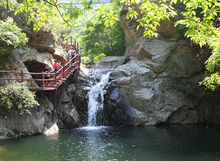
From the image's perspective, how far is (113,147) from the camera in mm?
11125

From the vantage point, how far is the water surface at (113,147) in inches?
374

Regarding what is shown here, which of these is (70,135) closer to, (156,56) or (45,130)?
(45,130)

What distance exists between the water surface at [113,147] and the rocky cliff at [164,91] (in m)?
4.38

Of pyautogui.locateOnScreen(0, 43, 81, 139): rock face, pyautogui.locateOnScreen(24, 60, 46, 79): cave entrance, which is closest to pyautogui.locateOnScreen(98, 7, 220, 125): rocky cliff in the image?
pyautogui.locateOnScreen(0, 43, 81, 139): rock face

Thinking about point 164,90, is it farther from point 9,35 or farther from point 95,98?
point 9,35

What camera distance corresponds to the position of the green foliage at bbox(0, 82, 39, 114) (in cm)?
1207

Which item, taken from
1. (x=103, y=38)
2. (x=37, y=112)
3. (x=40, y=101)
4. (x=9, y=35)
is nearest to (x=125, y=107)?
(x=40, y=101)

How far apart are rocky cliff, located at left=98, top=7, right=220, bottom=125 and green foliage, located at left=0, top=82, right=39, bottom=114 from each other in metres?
7.64

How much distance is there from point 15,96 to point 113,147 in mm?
5999

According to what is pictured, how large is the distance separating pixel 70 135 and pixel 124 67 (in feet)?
31.1

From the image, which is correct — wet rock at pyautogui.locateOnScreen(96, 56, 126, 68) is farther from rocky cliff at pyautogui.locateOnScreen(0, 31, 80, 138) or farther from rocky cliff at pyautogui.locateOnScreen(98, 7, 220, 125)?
rocky cliff at pyautogui.locateOnScreen(0, 31, 80, 138)

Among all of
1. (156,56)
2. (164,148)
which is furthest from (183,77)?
(164,148)

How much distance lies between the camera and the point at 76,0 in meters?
4.59

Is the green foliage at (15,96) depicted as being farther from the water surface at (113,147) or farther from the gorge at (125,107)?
the water surface at (113,147)
